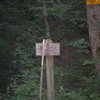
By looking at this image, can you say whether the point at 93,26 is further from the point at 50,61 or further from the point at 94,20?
the point at 50,61

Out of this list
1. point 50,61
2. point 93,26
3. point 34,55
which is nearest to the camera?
point 50,61

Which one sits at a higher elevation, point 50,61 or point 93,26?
point 93,26

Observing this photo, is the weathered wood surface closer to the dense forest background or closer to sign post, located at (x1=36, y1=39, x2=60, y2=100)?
the dense forest background

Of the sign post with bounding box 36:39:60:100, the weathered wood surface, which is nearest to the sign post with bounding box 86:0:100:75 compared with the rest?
the weathered wood surface

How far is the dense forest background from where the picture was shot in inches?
295

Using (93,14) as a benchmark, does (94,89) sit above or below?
below

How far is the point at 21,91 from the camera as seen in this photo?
7.13m

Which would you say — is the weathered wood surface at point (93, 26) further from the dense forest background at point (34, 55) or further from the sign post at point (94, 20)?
the dense forest background at point (34, 55)

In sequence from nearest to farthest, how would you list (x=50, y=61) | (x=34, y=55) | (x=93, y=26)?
(x=50, y=61) < (x=93, y=26) < (x=34, y=55)

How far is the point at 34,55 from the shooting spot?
9523mm

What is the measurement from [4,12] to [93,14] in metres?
2.68

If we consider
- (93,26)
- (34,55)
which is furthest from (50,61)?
(34,55)

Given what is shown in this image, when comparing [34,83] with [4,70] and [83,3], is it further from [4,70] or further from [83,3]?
[83,3]

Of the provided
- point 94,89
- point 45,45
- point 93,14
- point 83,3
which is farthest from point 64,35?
point 45,45
